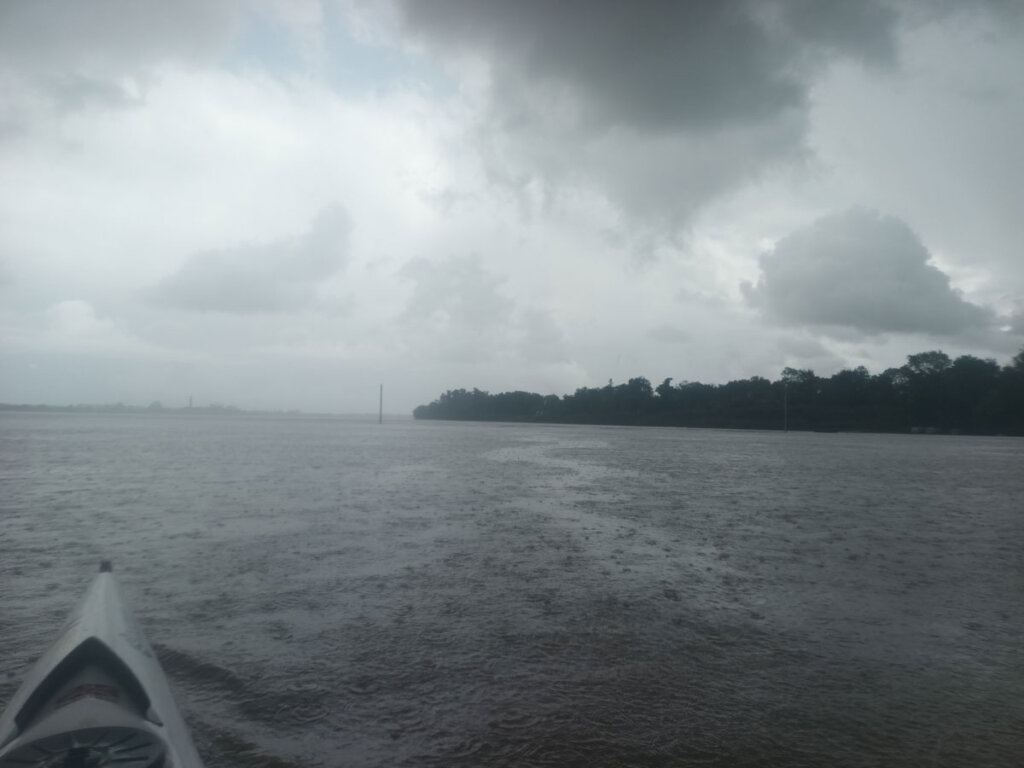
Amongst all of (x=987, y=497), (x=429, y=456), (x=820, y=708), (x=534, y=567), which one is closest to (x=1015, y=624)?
(x=820, y=708)

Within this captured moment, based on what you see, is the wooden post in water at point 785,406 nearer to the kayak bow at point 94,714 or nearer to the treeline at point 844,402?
the treeline at point 844,402

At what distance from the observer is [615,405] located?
14650 centimetres

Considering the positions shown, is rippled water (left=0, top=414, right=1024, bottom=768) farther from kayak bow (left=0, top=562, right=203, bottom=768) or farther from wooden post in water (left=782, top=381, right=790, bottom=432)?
wooden post in water (left=782, top=381, right=790, bottom=432)

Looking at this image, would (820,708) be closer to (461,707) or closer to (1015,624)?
(461,707)

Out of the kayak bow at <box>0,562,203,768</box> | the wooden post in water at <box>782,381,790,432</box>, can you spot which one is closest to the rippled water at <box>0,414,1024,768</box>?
the kayak bow at <box>0,562,203,768</box>

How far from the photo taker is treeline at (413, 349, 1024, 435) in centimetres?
10119

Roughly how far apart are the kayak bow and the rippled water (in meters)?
0.74

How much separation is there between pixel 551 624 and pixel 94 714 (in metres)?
4.90

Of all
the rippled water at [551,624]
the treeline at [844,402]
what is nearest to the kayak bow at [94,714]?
the rippled water at [551,624]

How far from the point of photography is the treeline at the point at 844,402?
101188 mm

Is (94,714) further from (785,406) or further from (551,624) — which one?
(785,406)

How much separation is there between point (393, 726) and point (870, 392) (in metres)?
126

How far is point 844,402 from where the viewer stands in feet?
387

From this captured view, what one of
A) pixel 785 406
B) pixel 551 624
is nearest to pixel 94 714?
pixel 551 624
